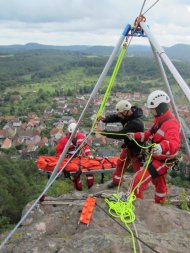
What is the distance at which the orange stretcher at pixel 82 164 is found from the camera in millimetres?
7195

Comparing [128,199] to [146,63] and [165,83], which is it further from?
[146,63]

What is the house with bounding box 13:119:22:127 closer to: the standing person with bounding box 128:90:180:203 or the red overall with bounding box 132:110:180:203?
the red overall with bounding box 132:110:180:203

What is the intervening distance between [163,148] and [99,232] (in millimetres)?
1523

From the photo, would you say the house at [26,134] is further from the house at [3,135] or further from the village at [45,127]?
the house at [3,135]

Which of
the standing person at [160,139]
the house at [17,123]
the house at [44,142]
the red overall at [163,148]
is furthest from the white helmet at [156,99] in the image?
the house at [17,123]

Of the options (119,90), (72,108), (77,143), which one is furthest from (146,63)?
(77,143)

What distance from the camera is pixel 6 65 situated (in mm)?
188625

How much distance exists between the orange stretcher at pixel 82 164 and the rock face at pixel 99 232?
1435 millimetres

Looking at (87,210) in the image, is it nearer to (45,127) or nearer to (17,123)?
(45,127)

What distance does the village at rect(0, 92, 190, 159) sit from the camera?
203 feet

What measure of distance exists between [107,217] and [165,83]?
2600mm

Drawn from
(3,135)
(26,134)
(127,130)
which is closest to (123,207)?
(127,130)

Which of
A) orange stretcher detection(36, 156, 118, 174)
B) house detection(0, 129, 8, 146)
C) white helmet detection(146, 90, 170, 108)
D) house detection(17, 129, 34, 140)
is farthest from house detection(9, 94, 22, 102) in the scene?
white helmet detection(146, 90, 170, 108)

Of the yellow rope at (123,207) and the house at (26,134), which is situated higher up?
the yellow rope at (123,207)
